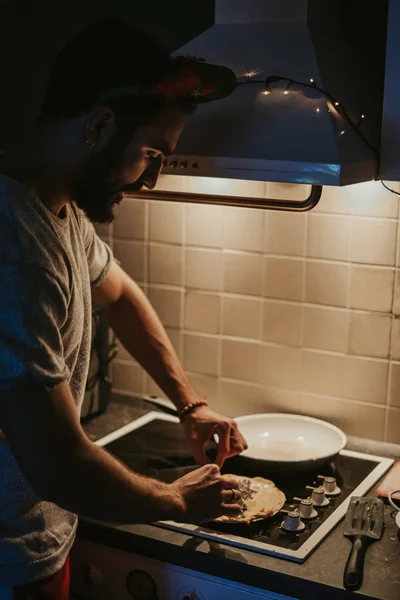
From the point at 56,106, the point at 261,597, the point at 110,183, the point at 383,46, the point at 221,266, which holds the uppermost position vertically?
the point at 383,46

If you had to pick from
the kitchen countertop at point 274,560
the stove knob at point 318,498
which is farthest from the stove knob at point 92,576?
the stove knob at point 318,498

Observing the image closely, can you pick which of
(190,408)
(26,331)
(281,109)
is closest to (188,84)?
(281,109)

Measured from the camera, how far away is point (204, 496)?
155 cm

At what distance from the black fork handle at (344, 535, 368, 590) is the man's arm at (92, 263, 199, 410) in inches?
20.4

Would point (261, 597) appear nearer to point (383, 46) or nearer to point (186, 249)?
point (186, 249)

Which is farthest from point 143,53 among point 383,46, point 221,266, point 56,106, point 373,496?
point 373,496

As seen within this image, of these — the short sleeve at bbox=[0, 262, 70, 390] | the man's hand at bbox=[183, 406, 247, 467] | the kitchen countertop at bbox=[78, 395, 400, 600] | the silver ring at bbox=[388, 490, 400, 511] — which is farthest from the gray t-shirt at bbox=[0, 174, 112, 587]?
the silver ring at bbox=[388, 490, 400, 511]

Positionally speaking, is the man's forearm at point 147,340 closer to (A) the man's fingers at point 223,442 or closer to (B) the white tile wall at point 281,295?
(A) the man's fingers at point 223,442

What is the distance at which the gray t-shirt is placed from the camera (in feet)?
4.36

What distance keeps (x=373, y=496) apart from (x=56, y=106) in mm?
1054

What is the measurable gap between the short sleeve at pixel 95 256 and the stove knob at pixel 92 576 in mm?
599

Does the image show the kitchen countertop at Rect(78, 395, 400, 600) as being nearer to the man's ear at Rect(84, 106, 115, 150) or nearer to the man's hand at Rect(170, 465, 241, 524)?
the man's hand at Rect(170, 465, 241, 524)

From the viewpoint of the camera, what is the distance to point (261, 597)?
63.1 inches

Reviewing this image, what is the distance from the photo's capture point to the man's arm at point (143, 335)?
1993 mm
